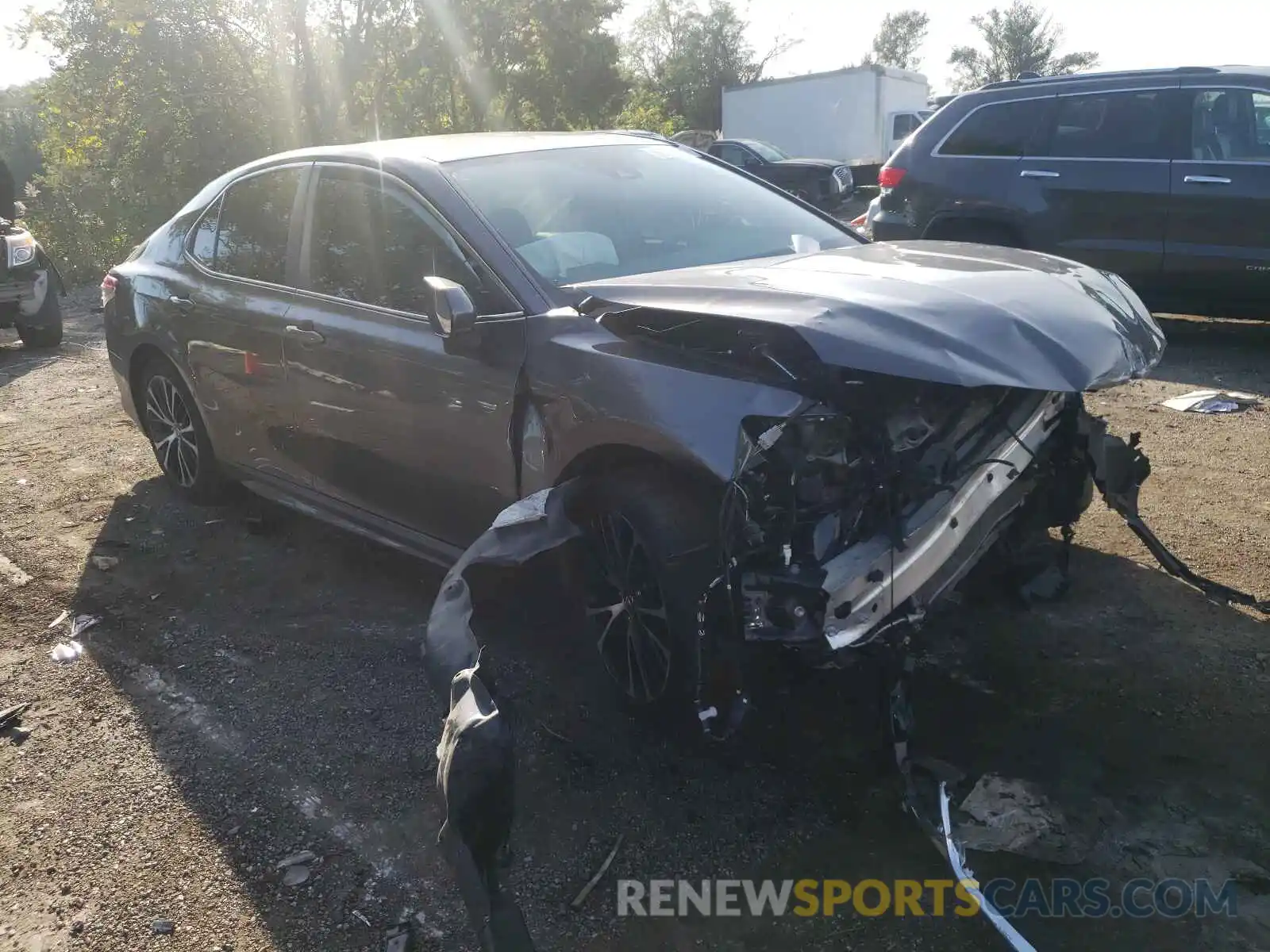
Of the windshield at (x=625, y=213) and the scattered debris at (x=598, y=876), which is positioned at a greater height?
the windshield at (x=625, y=213)

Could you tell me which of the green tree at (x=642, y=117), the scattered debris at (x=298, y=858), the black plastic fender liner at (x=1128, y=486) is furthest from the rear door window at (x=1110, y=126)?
the green tree at (x=642, y=117)

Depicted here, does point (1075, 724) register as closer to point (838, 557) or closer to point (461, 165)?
point (838, 557)

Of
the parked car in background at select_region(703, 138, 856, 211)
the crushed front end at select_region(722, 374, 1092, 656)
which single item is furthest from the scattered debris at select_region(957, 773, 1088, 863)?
the parked car in background at select_region(703, 138, 856, 211)

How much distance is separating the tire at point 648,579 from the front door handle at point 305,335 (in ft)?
4.93

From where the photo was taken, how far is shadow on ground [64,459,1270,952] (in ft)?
8.53

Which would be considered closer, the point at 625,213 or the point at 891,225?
the point at 625,213

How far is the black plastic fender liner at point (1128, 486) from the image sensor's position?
3461 millimetres

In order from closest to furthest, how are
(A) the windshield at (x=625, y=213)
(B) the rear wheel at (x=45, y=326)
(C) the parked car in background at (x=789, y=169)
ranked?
(A) the windshield at (x=625, y=213) < (B) the rear wheel at (x=45, y=326) < (C) the parked car in background at (x=789, y=169)

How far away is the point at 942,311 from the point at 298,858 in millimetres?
2218

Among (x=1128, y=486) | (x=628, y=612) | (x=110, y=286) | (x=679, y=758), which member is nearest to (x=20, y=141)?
A: (x=110, y=286)

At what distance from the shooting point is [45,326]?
1071cm

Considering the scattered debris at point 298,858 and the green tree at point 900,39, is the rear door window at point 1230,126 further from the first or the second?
the green tree at point 900,39

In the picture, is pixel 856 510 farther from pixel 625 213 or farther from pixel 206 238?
pixel 206 238
